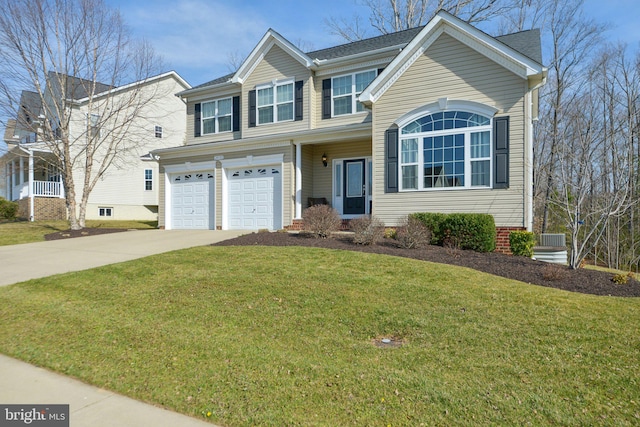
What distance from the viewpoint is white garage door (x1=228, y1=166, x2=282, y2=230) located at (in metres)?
15.9

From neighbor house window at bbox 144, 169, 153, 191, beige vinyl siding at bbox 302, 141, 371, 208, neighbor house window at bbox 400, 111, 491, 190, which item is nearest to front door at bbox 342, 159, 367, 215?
beige vinyl siding at bbox 302, 141, 371, 208

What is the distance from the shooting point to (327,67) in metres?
16.0

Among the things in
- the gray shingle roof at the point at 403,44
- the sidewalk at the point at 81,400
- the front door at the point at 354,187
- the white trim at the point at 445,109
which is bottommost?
the sidewalk at the point at 81,400

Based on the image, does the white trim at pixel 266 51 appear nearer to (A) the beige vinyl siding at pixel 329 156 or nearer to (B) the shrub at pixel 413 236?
(A) the beige vinyl siding at pixel 329 156

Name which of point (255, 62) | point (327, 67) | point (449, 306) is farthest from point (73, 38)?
point (449, 306)

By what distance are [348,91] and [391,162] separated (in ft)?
15.6

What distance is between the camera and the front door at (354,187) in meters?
15.4

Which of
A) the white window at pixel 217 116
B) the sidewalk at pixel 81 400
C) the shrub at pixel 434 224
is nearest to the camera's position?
the sidewalk at pixel 81 400

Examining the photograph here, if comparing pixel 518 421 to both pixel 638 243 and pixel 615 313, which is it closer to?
pixel 615 313

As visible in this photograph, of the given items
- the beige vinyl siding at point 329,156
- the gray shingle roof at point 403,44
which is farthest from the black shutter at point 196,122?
the beige vinyl siding at point 329,156

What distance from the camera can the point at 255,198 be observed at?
53.5 ft

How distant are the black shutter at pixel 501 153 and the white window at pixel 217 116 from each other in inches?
447

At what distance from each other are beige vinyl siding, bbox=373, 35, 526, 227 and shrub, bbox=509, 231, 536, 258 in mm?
434

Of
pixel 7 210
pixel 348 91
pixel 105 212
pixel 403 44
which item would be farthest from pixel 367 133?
pixel 7 210
